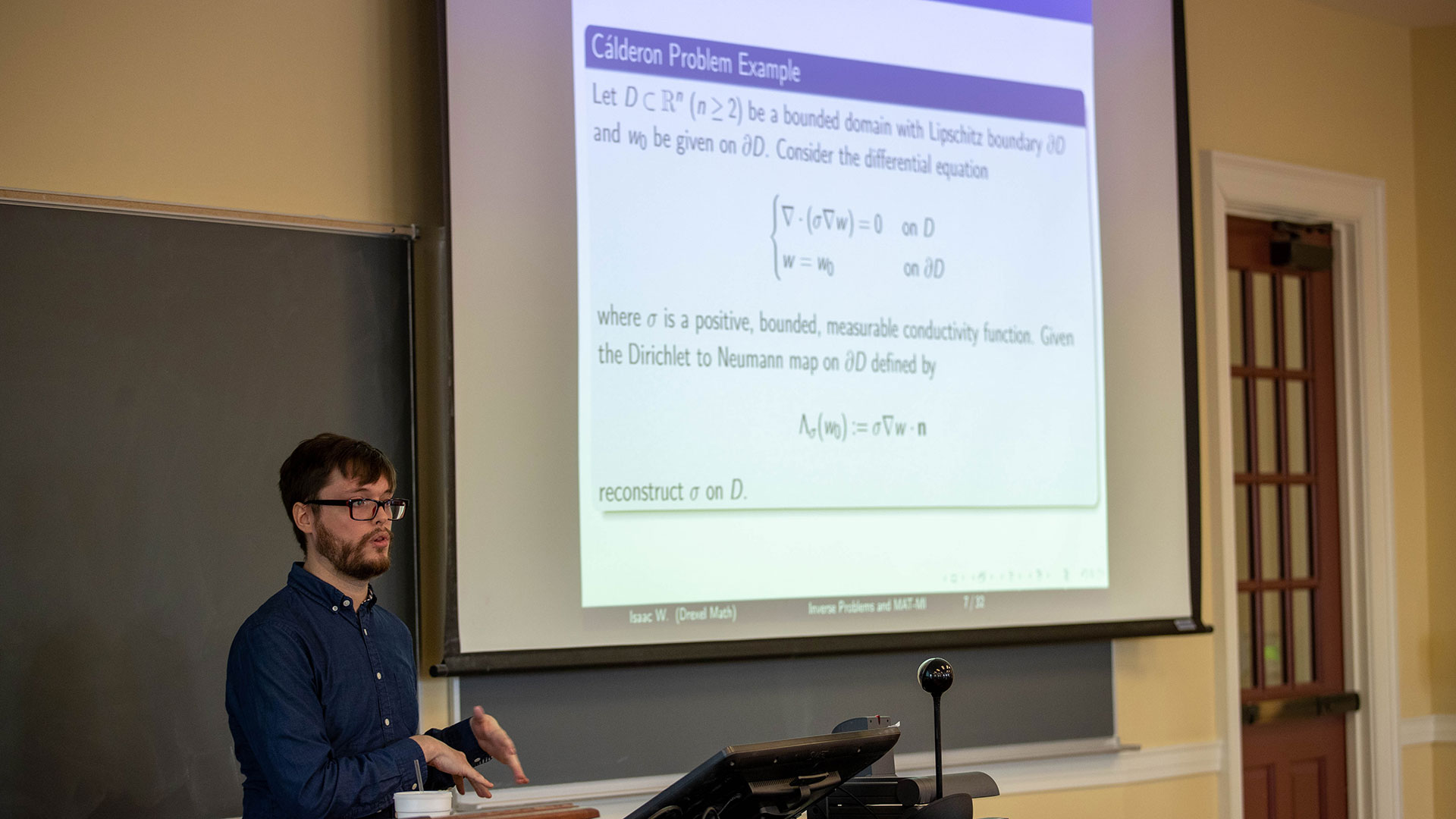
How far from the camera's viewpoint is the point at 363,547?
217 cm

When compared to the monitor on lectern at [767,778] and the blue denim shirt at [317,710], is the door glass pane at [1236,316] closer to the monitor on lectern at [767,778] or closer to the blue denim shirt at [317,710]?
the monitor on lectern at [767,778]

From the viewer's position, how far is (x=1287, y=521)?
438 centimetres

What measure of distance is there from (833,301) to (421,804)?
192 centimetres

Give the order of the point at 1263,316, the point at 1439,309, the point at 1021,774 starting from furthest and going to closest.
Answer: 1. the point at 1439,309
2. the point at 1263,316
3. the point at 1021,774

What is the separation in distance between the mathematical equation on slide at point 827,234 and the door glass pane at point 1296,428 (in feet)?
5.52

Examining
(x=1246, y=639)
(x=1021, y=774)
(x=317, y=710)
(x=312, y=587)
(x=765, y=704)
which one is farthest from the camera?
(x=1246, y=639)

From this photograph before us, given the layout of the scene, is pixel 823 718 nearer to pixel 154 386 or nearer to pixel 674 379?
pixel 674 379

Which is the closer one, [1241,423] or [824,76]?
[824,76]

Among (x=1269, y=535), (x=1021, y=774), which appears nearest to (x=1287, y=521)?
(x=1269, y=535)

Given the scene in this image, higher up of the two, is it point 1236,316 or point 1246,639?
point 1236,316

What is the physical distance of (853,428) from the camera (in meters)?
3.39

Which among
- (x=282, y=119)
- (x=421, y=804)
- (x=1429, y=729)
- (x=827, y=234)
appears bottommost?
(x=1429, y=729)

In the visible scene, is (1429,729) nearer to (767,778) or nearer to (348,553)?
(767,778)

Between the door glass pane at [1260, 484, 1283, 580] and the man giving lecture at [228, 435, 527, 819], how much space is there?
10.1 feet
